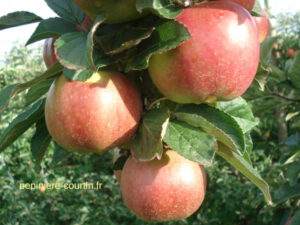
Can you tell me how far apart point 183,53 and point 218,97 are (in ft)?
0.33

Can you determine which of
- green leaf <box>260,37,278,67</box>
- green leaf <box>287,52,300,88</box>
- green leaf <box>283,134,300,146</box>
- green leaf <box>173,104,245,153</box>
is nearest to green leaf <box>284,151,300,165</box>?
green leaf <box>283,134,300,146</box>

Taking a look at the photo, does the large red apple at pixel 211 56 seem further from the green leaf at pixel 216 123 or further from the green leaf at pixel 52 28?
the green leaf at pixel 52 28

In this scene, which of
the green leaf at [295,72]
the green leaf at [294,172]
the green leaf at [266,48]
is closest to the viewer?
the green leaf at [266,48]

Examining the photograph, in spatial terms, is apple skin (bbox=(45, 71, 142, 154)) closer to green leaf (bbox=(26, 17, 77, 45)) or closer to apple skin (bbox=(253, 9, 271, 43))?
green leaf (bbox=(26, 17, 77, 45))

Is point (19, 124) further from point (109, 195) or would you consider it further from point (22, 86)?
point (109, 195)

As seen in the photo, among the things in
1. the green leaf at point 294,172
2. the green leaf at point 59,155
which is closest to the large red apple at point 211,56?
the green leaf at point 59,155

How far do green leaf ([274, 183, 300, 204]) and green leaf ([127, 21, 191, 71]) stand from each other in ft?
4.06

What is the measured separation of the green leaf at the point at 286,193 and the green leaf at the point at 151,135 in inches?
44.8

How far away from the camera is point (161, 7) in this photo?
0.53m

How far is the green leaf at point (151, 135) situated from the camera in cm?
58

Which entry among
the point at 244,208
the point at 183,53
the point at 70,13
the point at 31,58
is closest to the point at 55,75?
the point at 70,13

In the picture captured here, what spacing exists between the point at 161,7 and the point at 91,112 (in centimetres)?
20

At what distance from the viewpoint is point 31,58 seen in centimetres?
455

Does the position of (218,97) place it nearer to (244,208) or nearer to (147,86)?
(147,86)
